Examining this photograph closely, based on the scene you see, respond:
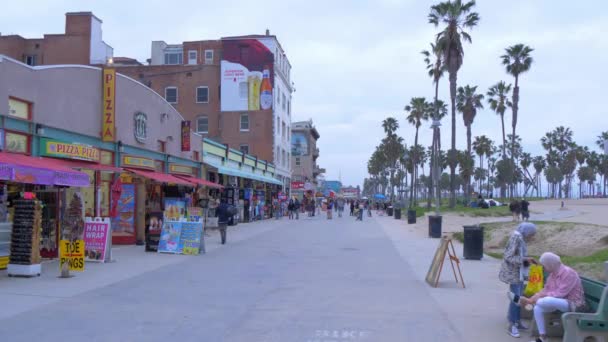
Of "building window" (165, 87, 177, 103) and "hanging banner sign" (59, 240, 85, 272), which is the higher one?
"building window" (165, 87, 177, 103)

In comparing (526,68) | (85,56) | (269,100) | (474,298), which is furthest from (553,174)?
(474,298)

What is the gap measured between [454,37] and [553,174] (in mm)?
82440

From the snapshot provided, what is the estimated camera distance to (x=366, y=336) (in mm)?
7414

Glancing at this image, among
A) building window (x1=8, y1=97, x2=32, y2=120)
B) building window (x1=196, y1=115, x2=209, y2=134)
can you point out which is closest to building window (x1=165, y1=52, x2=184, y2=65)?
building window (x1=196, y1=115, x2=209, y2=134)

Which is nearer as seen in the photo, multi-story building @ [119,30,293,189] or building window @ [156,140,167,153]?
building window @ [156,140,167,153]

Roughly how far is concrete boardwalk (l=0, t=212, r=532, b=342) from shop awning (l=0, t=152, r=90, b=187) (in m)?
2.04

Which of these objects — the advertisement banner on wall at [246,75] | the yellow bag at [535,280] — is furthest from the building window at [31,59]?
the yellow bag at [535,280]

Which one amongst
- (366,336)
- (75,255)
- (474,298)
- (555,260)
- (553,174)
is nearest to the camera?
(555,260)

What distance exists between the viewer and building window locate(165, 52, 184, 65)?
56.0 meters

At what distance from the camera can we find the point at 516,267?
7.72m

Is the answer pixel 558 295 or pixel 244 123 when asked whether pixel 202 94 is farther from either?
pixel 558 295

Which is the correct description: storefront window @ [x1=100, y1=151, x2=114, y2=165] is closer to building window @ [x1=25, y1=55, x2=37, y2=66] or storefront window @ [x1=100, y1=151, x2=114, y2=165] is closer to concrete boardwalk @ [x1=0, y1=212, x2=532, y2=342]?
concrete boardwalk @ [x1=0, y1=212, x2=532, y2=342]

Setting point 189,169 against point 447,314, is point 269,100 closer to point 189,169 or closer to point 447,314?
point 189,169

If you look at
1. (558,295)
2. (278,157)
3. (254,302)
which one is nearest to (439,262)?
(254,302)
